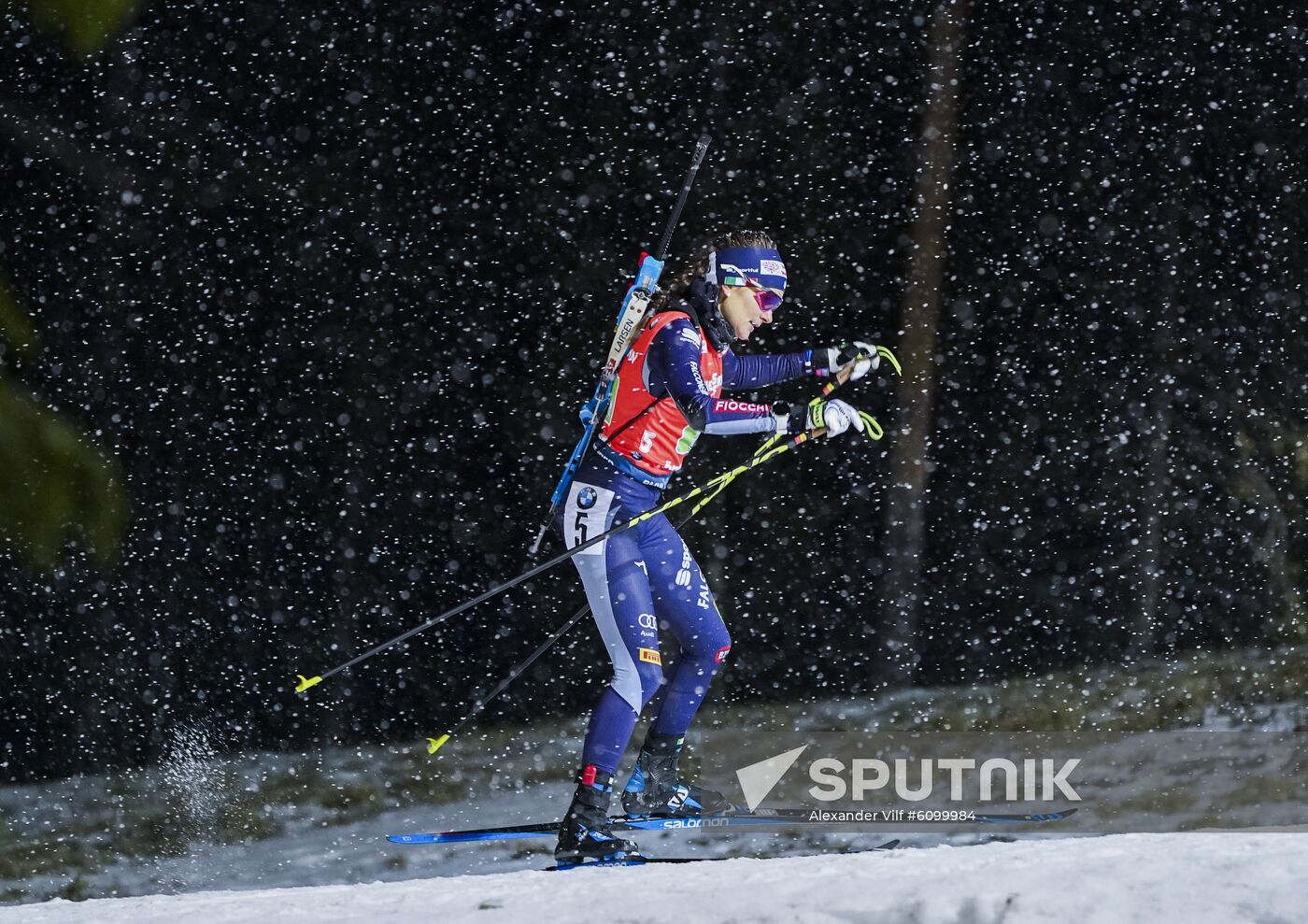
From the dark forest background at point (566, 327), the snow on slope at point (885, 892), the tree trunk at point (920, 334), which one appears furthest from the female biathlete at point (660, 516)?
the tree trunk at point (920, 334)

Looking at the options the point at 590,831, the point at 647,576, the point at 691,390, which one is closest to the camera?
the point at 691,390

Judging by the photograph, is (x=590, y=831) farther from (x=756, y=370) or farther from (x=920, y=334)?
(x=920, y=334)

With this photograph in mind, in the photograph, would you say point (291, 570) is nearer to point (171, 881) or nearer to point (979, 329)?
point (171, 881)

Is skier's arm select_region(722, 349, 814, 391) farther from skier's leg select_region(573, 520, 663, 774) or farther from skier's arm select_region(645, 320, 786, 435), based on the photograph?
skier's leg select_region(573, 520, 663, 774)

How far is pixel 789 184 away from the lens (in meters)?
8.04

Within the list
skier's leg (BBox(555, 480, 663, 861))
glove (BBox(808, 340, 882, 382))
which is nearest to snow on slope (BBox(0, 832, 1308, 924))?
skier's leg (BBox(555, 480, 663, 861))

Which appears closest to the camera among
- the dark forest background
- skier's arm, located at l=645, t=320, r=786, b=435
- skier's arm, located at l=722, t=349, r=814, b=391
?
skier's arm, located at l=645, t=320, r=786, b=435

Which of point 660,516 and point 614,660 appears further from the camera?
point 660,516

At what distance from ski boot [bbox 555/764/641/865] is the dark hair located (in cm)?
149

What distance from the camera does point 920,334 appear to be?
26.9ft

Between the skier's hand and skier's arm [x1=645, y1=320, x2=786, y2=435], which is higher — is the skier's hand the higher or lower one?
the lower one

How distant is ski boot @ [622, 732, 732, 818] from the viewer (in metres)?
4.09

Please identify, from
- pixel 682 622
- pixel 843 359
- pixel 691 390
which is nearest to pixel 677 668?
pixel 682 622

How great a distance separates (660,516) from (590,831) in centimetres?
100
